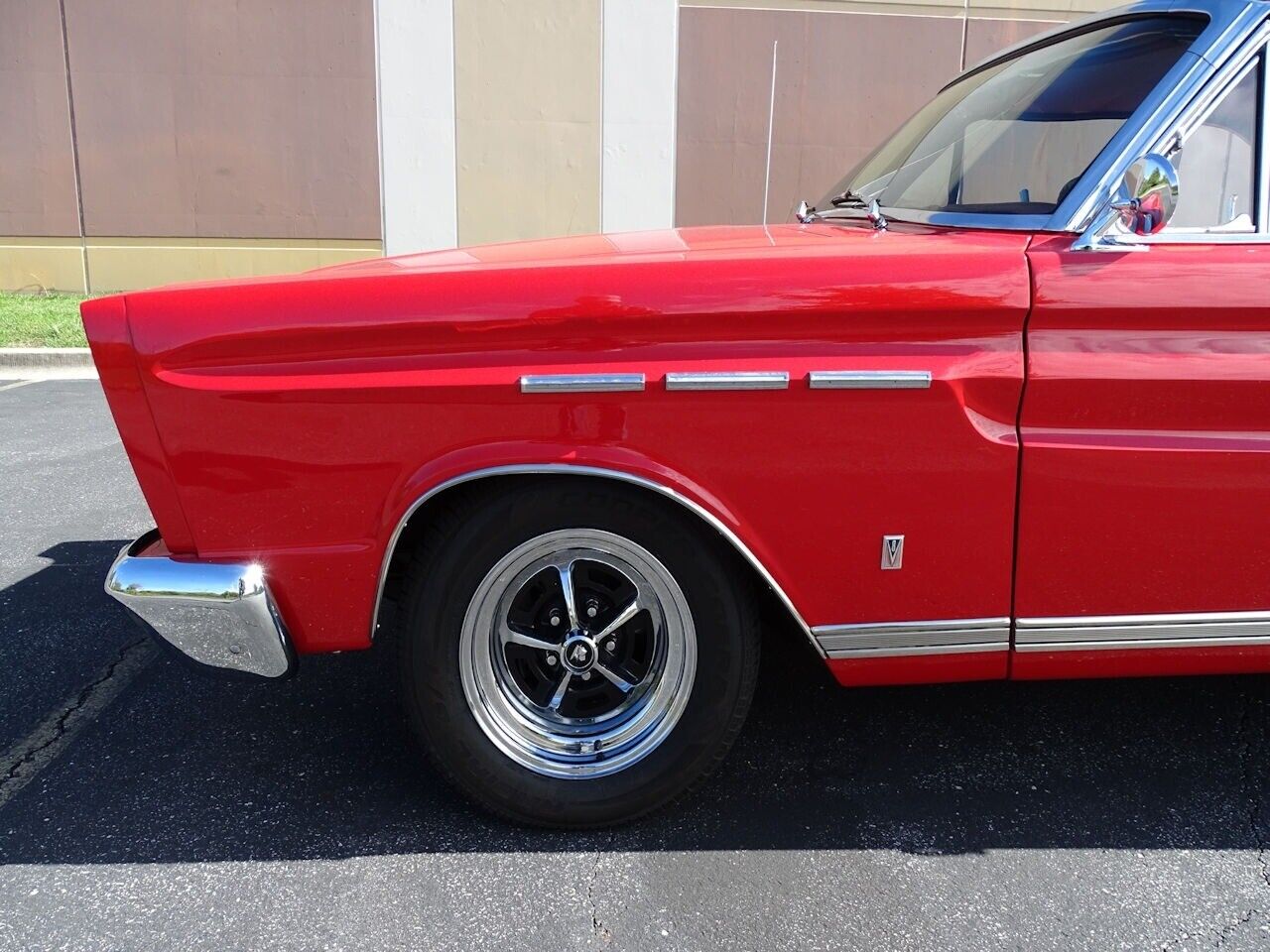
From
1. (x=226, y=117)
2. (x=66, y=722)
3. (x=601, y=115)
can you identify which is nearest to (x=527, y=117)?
(x=601, y=115)

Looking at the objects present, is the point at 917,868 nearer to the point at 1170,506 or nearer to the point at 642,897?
→ the point at 642,897

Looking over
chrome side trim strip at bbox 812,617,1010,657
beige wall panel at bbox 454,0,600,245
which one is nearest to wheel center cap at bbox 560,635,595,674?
chrome side trim strip at bbox 812,617,1010,657

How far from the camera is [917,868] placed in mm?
2355

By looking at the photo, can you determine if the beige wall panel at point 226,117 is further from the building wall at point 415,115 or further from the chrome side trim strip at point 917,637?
the chrome side trim strip at point 917,637

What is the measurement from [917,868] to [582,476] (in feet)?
3.83

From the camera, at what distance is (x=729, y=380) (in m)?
2.21

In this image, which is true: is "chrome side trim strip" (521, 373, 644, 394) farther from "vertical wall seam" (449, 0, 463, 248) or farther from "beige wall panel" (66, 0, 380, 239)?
"beige wall panel" (66, 0, 380, 239)

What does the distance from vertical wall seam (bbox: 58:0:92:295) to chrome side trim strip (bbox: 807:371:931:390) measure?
11.0m

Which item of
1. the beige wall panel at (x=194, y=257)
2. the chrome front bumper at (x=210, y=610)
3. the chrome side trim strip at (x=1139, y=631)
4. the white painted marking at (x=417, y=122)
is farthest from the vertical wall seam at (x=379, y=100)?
the chrome side trim strip at (x=1139, y=631)

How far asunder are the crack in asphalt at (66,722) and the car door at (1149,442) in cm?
249

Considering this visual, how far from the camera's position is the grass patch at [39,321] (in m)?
9.09

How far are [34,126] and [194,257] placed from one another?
2.01m

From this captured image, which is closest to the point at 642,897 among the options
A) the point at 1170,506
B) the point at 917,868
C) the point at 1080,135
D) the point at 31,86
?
the point at 917,868

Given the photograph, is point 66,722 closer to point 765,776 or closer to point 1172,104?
point 765,776
